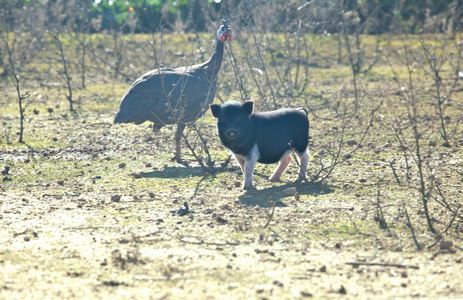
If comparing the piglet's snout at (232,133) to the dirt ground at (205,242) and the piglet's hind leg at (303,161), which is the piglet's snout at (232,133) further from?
the piglet's hind leg at (303,161)

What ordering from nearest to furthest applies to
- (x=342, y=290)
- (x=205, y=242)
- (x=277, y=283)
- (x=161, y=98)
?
1. (x=342, y=290)
2. (x=277, y=283)
3. (x=205, y=242)
4. (x=161, y=98)

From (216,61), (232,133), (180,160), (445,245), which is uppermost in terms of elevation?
(216,61)

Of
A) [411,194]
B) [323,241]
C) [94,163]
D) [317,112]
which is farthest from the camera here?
[317,112]

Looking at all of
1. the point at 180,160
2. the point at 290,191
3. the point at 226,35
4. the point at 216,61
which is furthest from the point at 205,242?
the point at 226,35

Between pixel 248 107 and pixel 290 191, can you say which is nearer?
pixel 290 191

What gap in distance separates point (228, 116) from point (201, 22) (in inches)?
467

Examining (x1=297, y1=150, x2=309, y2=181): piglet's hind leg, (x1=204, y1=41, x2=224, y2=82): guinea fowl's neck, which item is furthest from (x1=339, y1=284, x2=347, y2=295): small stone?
(x1=204, y1=41, x2=224, y2=82): guinea fowl's neck

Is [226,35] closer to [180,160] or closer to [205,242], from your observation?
[180,160]

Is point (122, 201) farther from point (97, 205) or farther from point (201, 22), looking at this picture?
point (201, 22)

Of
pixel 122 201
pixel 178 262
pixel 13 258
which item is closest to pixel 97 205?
pixel 122 201

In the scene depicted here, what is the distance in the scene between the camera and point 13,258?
4.55m

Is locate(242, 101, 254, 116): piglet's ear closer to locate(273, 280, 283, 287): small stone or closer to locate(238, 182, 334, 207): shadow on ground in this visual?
locate(238, 182, 334, 207): shadow on ground

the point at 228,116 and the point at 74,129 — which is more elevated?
the point at 228,116

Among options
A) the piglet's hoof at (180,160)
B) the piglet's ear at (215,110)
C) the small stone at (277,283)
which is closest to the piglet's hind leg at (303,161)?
the piglet's ear at (215,110)
